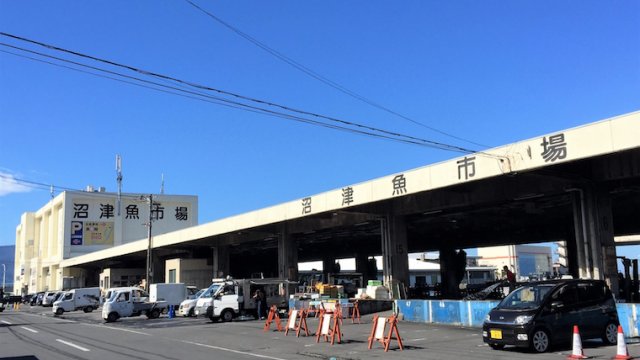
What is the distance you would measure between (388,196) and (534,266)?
12807 centimetres

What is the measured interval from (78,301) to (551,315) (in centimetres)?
4483

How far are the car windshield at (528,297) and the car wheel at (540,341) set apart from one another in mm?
641

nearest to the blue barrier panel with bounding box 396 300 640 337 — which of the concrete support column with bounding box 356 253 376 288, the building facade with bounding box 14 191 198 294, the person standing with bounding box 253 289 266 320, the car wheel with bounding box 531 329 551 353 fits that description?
the car wheel with bounding box 531 329 551 353

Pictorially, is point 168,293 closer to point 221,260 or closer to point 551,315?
point 221,260

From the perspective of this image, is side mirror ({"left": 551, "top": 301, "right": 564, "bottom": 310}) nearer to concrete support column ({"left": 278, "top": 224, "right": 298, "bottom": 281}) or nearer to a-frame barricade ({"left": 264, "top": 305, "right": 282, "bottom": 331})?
a-frame barricade ({"left": 264, "top": 305, "right": 282, "bottom": 331})

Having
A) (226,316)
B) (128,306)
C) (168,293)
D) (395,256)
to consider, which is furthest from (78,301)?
(395,256)

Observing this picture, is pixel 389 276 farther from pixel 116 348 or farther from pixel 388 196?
pixel 116 348

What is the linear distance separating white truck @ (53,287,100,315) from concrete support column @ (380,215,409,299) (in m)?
27.9

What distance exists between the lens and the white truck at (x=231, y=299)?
30312 millimetres

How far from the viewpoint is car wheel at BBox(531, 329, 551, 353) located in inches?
546

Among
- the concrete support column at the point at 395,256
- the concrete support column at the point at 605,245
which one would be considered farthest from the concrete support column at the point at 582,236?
the concrete support column at the point at 395,256

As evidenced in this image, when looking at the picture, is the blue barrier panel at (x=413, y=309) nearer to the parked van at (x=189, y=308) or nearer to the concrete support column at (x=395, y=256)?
the concrete support column at (x=395, y=256)

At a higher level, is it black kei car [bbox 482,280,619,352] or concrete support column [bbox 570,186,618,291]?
concrete support column [bbox 570,186,618,291]

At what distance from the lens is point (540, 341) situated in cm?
1395
